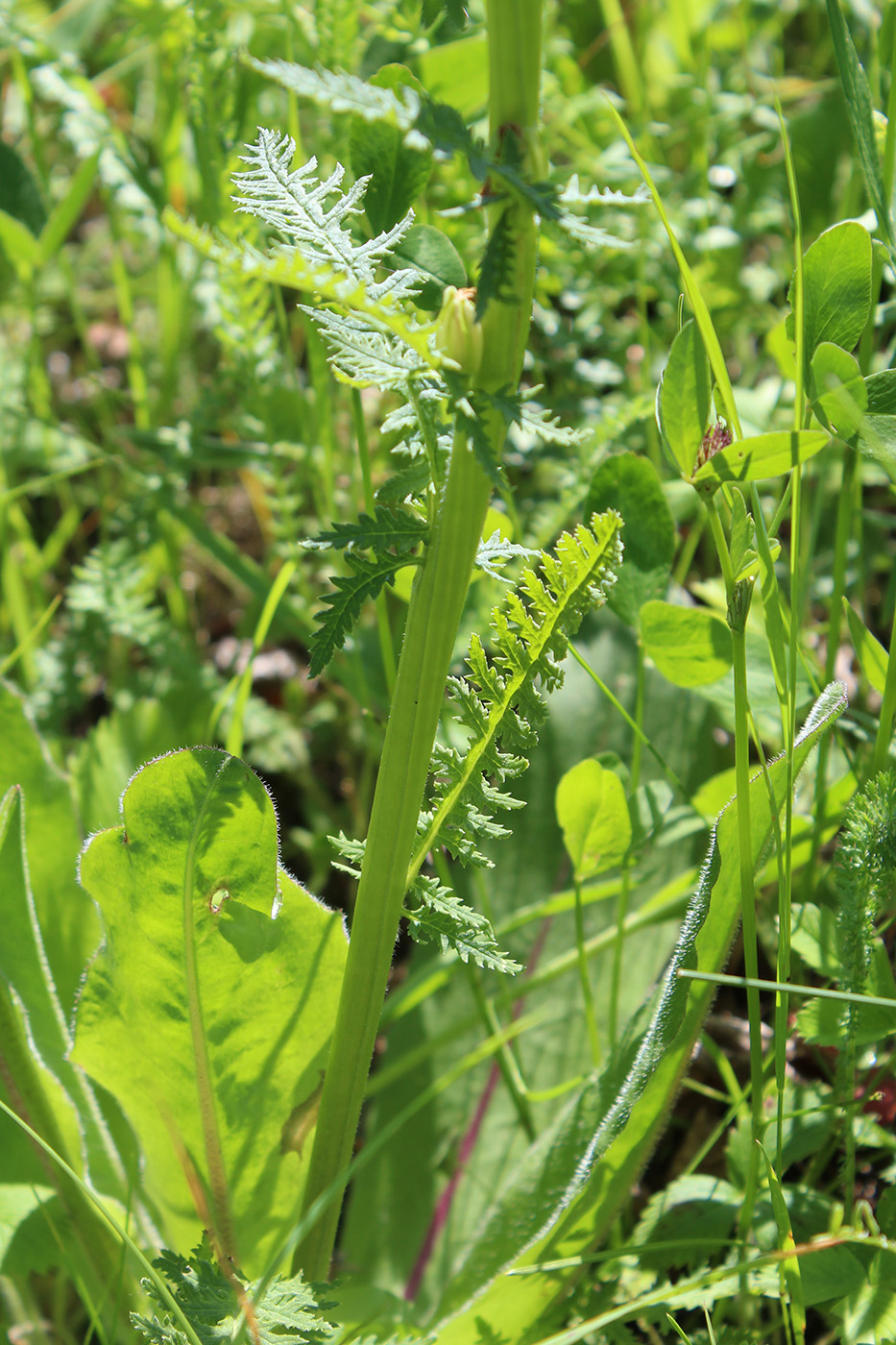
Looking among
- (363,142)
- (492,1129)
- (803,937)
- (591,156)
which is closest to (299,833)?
(492,1129)

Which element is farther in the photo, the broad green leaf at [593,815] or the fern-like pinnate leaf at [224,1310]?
the broad green leaf at [593,815]

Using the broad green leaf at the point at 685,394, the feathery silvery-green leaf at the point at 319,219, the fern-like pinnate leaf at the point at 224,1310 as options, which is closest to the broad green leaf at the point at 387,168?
the feathery silvery-green leaf at the point at 319,219

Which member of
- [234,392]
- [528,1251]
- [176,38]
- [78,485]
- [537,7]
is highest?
[176,38]

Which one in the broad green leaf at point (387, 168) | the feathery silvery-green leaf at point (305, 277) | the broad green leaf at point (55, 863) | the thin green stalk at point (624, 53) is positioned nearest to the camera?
the feathery silvery-green leaf at point (305, 277)

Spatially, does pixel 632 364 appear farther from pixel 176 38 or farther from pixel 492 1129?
pixel 492 1129

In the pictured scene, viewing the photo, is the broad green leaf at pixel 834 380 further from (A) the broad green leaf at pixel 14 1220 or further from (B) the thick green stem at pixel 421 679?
(A) the broad green leaf at pixel 14 1220

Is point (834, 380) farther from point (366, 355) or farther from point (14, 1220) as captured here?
point (14, 1220)

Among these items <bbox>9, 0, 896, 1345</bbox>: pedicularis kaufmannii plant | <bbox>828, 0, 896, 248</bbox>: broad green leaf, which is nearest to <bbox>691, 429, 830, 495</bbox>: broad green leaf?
<bbox>9, 0, 896, 1345</bbox>: pedicularis kaufmannii plant
